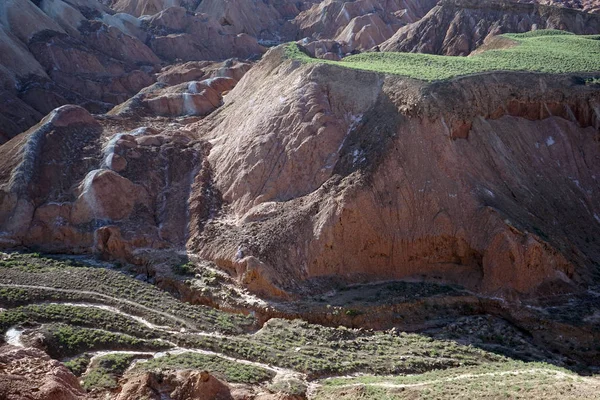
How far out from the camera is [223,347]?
2289 centimetres

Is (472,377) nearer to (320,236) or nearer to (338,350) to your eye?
(338,350)

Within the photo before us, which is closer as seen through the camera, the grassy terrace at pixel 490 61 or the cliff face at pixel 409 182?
the cliff face at pixel 409 182

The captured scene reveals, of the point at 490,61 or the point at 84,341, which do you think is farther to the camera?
the point at 490,61

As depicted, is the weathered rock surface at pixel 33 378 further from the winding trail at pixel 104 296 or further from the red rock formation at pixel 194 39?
the red rock formation at pixel 194 39

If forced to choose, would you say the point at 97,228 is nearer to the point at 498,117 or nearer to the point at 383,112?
the point at 383,112

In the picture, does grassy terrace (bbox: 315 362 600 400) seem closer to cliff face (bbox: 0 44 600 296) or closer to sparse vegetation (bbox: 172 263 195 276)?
cliff face (bbox: 0 44 600 296)

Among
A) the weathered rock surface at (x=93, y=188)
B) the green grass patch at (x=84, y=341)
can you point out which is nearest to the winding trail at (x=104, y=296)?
the green grass patch at (x=84, y=341)

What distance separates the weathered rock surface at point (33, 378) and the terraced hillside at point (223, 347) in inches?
73.1

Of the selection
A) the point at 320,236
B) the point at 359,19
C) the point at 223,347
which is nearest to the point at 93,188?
Answer: the point at 320,236

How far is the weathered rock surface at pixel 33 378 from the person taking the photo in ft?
49.0

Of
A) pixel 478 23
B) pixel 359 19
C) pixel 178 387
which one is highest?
pixel 359 19

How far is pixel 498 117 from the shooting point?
110 feet

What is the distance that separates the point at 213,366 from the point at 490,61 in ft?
82.5

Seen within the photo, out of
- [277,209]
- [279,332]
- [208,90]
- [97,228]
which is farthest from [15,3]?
[279,332]
